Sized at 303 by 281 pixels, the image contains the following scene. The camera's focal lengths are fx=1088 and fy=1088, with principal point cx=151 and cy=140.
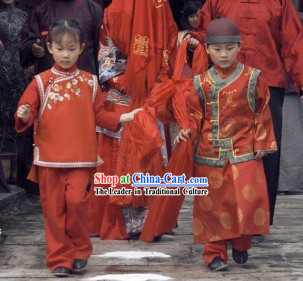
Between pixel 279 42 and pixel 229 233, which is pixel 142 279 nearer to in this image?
pixel 229 233

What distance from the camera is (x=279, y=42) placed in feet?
25.9

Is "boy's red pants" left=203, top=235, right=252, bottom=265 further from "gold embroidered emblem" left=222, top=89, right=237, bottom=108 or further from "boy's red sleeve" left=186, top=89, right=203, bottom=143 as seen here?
"gold embroidered emblem" left=222, top=89, right=237, bottom=108

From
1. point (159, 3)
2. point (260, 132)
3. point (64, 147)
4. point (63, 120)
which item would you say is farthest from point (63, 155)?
point (159, 3)

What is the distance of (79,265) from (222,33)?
5.66 feet

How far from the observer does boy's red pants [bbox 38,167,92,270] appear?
679cm

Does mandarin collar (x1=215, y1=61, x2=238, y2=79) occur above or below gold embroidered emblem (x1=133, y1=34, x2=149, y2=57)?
below

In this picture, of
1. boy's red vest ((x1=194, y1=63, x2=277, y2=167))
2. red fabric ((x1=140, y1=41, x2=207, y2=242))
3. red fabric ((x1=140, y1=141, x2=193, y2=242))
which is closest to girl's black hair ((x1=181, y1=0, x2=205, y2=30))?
red fabric ((x1=140, y1=41, x2=207, y2=242))

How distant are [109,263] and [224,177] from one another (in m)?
0.95

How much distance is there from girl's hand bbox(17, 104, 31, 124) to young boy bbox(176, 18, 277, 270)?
1.08m

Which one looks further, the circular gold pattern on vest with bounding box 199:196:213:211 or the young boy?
the circular gold pattern on vest with bounding box 199:196:213:211

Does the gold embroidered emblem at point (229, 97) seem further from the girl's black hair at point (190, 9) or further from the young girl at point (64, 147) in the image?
the girl's black hair at point (190, 9)

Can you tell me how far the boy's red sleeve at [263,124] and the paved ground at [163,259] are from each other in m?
0.79

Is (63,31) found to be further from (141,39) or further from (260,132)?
(260,132)

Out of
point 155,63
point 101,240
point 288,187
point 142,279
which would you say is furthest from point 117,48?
point 288,187
